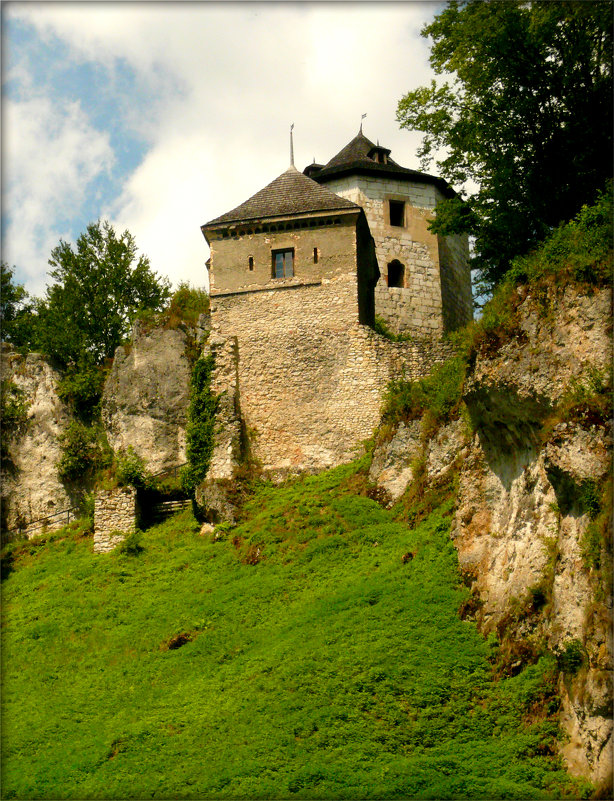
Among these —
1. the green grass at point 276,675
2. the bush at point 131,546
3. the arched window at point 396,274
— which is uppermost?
the arched window at point 396,274

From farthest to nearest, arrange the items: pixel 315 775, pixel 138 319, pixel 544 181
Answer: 1. pixel 138 319
2. pixel 544 181
3. pixel 315 775

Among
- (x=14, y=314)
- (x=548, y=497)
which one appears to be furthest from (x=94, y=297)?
(x=548, y=497)

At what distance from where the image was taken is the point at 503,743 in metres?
15.7

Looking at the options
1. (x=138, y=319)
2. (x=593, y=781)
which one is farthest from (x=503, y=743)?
(x=138, y=319)

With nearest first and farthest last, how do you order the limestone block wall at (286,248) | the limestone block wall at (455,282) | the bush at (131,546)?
the bush at (131,546) < the limestone block wall at (286,248) < the limestone block wall at (455,282)

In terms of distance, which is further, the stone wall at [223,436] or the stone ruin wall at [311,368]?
the stone ruin wall at [311,368]

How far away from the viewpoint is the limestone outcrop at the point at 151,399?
30672 millimetres

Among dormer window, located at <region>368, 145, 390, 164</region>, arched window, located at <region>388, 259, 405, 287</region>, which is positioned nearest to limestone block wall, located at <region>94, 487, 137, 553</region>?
arched window, located at <region>388, 259, 405, 287</region>

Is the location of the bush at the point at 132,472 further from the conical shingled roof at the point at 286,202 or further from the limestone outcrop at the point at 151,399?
the conical shingled roof at the point at 286,202

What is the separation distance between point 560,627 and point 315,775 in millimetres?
4368

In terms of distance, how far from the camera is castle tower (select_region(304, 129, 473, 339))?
39594 millimetres

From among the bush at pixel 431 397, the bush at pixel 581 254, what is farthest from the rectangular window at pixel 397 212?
the bush at pixel 581 254

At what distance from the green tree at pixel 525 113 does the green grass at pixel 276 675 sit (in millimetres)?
8461

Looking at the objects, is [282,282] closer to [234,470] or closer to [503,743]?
[234,470]
